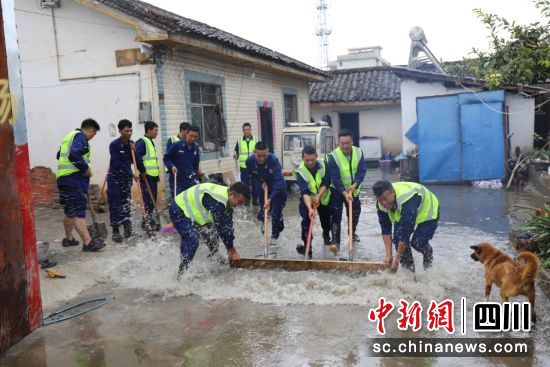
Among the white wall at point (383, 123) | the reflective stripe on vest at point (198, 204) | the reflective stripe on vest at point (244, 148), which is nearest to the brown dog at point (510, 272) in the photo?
the reflective stripe on vest at point (198, 204)

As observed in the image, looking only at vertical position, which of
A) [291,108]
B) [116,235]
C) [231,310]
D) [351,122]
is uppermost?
[291,108]

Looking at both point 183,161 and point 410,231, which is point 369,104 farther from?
point 410,231

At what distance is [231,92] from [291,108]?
4578 mm

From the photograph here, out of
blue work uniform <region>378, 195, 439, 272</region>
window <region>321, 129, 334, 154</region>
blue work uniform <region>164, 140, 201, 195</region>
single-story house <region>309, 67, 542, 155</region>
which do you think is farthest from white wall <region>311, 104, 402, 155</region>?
blue work uniform <region>378, 195, 439, 272</region>

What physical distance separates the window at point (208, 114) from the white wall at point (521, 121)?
26.3ft

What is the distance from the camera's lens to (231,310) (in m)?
4.56

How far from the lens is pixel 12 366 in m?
3.64

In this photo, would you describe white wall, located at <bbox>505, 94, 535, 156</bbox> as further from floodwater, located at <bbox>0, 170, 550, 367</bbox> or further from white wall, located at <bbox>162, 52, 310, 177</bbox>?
floodwater, located at <bbox>0, 170, 550, 367</bbox>

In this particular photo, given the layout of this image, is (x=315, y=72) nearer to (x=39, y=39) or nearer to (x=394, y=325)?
(x=39, y=39)

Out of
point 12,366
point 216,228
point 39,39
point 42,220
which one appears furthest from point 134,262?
point 39,39

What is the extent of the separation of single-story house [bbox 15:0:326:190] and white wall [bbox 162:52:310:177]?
0.12 ft

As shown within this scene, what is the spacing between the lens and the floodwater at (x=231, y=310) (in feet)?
12.0

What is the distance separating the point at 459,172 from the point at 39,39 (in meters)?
10.2

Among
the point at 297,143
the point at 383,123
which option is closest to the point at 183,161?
the point at 297,143
